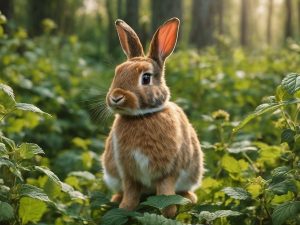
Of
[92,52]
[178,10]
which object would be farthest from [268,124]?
[92,52]

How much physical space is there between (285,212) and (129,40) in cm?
140

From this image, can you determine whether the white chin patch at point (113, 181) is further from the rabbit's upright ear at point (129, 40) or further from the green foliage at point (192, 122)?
the rabbit's upright ear at point (129, 40)

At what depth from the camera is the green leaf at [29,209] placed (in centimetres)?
353

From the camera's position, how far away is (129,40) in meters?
3.81

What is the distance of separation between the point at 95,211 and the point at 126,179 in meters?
0.50

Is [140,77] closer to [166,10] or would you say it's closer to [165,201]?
[165,201]

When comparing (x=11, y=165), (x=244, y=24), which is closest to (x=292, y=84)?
(x=11, y=165)

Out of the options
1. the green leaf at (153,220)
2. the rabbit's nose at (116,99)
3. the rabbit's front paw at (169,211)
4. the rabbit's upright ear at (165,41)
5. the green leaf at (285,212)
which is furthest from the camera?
the rabbit's upright ear at (165,41)

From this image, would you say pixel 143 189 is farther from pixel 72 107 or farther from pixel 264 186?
pixel 72 107

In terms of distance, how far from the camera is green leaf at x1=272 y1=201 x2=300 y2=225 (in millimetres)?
3121

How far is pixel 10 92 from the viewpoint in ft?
10.5

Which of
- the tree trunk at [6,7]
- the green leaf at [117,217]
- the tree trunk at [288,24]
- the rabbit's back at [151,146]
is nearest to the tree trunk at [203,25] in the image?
the tree trunk at [6,7]

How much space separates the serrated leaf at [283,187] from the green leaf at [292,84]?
1.67ft

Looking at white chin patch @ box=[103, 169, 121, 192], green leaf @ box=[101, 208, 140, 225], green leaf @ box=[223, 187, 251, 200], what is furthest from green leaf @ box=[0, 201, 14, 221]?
green leaf @ box=[223, 187, 251, 200]
